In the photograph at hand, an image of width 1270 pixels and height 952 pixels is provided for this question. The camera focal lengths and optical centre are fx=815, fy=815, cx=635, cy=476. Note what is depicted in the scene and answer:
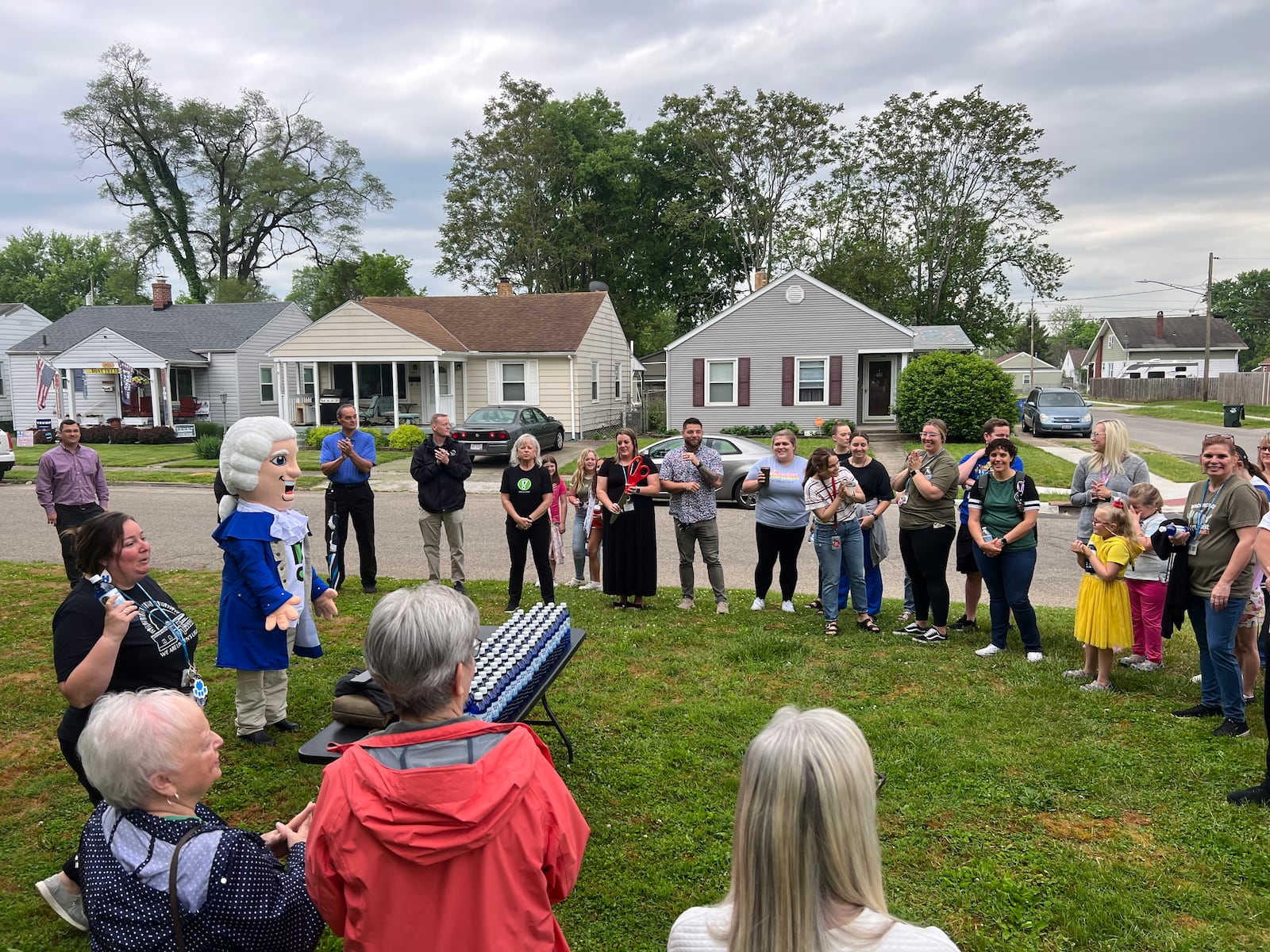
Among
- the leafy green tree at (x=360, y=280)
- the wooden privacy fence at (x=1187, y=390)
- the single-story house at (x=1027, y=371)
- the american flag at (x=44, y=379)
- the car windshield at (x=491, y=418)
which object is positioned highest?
the leafy green tree at (x=360, y=280)

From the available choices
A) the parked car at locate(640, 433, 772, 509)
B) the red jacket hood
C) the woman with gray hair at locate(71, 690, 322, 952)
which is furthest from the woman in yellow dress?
the parked car at locate(640, 433, 772, 509)

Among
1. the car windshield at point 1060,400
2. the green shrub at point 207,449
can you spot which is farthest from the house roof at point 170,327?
the car windshield at point 1060,400

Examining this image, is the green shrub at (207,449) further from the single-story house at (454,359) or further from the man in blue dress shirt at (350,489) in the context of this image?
the man in blue dress shirt at (350,489)

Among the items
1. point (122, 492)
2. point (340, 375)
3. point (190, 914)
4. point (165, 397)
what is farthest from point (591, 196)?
point (190, 914)

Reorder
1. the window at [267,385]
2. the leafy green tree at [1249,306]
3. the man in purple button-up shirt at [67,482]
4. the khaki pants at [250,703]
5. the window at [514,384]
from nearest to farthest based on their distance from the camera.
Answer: the khaki pants at [250,703] < the man in purple button-up shirt at [67,482] < the window at [514,384] < the window at [267,385] < the leafy green tree at [1249,306]

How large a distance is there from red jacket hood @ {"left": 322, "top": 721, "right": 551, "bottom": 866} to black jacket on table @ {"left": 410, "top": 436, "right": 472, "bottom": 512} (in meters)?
6.77

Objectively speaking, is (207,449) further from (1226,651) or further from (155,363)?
(1226,651)

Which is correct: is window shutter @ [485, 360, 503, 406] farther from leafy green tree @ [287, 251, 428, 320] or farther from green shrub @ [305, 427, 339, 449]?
leafy green tree @ [287, 251, 428, 320]

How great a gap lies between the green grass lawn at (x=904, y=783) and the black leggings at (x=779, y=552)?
88cm

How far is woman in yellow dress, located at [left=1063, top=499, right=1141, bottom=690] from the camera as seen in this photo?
18.9 feet

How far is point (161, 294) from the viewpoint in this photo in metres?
36.0

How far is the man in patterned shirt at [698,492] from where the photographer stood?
8.06m

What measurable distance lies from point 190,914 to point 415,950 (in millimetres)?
635

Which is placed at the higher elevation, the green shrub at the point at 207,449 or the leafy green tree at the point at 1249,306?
the leafy green tree at the point at 1249,306
